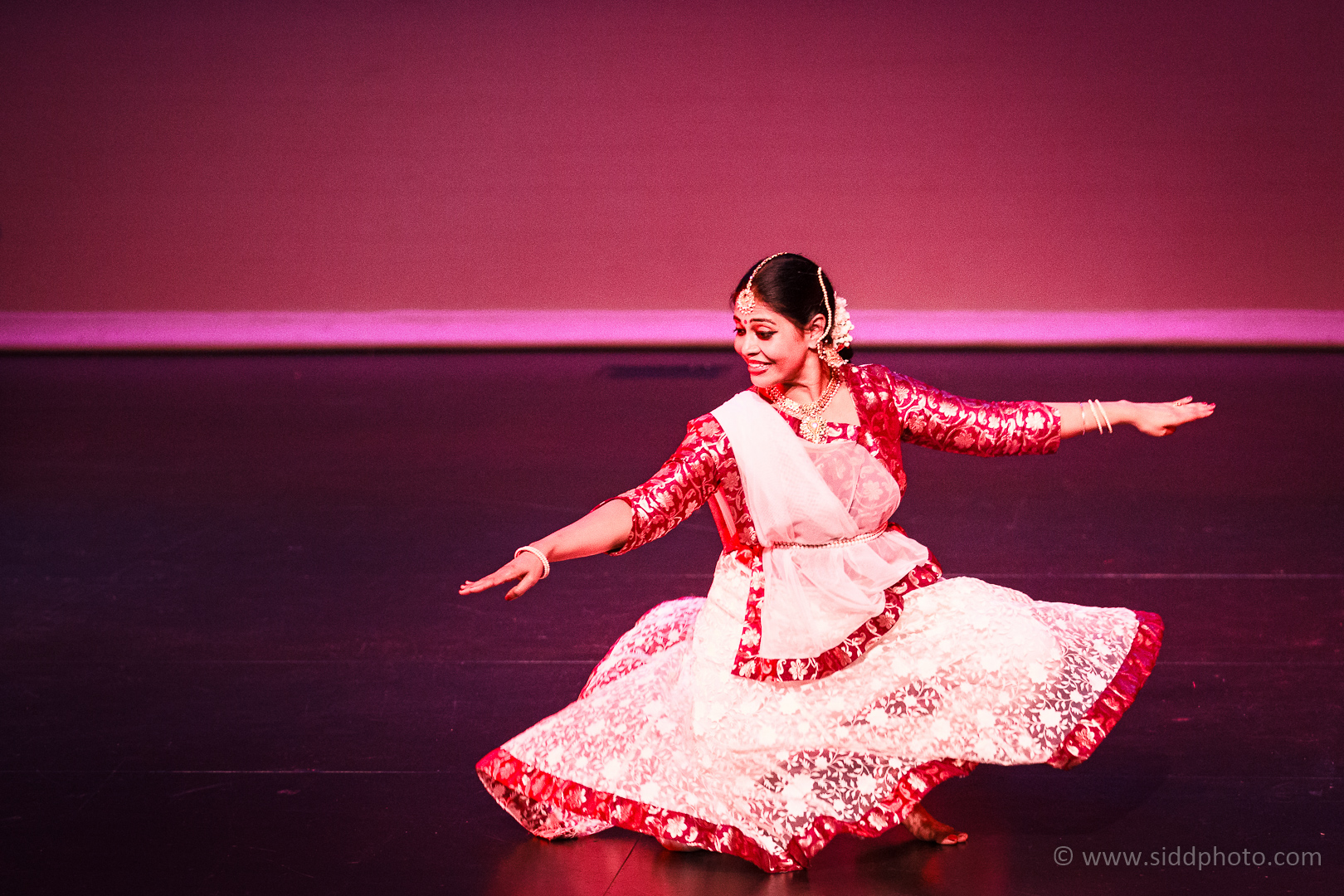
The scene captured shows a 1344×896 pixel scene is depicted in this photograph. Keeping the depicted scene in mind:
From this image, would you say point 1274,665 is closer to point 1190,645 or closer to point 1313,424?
point 1190,645

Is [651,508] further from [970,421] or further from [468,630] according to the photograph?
[468,630]

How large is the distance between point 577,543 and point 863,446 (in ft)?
1.61

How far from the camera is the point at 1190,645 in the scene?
3.21 metres

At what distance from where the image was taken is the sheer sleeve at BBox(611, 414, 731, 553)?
2139mm

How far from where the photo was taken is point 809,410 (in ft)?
7.41

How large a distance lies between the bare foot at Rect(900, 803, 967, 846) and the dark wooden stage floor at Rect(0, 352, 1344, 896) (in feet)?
0.10

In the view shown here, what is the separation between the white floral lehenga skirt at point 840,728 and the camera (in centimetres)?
211

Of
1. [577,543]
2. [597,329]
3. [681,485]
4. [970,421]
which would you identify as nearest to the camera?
[577,543]

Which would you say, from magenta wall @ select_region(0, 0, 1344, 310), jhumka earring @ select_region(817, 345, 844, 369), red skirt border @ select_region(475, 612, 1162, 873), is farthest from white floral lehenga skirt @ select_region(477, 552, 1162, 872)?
magenta wall @ select_region(0, 0, 1344, 310)

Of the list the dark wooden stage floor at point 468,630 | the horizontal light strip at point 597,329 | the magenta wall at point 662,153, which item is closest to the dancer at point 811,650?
the dark wooden stage floor at point 468,630

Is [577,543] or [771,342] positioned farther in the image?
[771,342]

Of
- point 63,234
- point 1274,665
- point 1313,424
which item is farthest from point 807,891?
point 63,234

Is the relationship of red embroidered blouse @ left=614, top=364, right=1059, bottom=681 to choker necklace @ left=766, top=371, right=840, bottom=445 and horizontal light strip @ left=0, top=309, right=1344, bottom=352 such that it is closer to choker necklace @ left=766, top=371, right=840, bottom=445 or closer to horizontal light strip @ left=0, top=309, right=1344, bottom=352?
choker necklace @ left=766, top=371, right=840, bottom=445

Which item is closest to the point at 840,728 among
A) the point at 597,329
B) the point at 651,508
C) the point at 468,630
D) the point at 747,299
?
the point at 651,508
